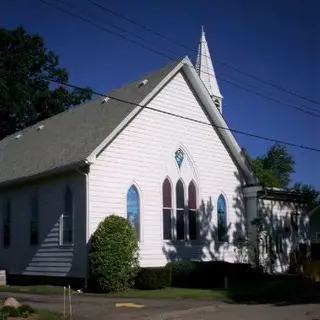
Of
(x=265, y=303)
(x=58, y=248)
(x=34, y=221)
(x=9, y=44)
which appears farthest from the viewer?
(x=9, y=44)

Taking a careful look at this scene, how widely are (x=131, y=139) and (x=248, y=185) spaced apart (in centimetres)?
808

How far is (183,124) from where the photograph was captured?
26125 millimetres

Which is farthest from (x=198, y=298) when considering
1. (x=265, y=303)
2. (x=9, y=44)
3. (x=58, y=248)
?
(x=9, y=44)

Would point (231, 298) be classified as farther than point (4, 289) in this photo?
No

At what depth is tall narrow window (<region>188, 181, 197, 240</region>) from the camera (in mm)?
25750

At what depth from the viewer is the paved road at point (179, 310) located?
14156mm

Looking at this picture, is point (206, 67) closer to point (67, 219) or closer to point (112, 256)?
point (67, 219)

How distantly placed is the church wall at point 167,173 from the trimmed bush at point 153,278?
Answer: 5.84 feet

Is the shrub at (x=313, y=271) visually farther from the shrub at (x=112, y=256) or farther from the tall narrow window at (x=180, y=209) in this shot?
the shrub at (x=112, y=256)

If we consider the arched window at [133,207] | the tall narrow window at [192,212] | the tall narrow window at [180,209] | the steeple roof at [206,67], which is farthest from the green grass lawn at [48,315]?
the steeple roof at [206,67]

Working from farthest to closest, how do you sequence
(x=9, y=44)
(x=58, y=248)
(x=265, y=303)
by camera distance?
1. (x=9, y=44)
2. (x=58, y=248)
3. (x=265, y=303)

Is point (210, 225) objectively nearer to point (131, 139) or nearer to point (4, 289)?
point (131, 139)

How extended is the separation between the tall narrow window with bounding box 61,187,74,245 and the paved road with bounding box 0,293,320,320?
4684 mm

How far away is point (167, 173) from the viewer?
81.9ft
